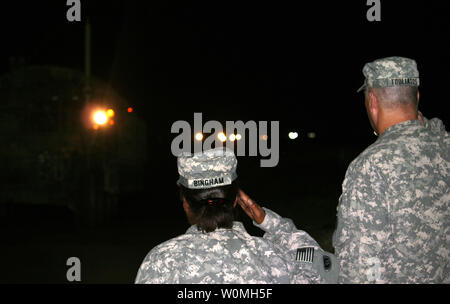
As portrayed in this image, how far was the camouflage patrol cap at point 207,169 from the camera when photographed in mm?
2395

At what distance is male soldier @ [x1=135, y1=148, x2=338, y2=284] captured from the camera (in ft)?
7.44

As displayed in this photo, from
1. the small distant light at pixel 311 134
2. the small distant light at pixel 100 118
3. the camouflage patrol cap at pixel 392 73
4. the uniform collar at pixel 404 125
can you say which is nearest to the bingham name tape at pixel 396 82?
the camouflage patrol cap at pixel 392 73

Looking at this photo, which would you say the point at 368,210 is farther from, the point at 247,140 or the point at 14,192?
the point at 247,140

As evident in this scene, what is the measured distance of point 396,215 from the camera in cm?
249

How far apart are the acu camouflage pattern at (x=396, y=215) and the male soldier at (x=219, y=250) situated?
19 cm

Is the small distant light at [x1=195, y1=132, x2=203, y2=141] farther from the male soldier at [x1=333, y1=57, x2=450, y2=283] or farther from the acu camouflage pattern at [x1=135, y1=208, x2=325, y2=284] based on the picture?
the acu camouflage pattern at [x1=135, y1=208, x2=325, y2=284]

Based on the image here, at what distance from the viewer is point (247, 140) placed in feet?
101

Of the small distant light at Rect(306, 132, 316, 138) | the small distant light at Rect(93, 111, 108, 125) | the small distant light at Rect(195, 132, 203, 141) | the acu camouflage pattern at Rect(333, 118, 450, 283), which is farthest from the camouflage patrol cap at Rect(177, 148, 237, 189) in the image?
the small distant light at Rect(306, 132, 316, 138)

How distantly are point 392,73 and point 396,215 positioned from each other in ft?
2.60

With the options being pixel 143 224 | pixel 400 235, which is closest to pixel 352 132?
pixel 143 224

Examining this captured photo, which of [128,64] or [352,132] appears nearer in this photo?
[352,132]

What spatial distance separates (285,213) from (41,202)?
9.33 metres

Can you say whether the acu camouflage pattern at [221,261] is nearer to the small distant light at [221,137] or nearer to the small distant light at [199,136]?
the small distant light at [199,136]

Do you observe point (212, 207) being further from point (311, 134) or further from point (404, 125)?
point (311, 134)
